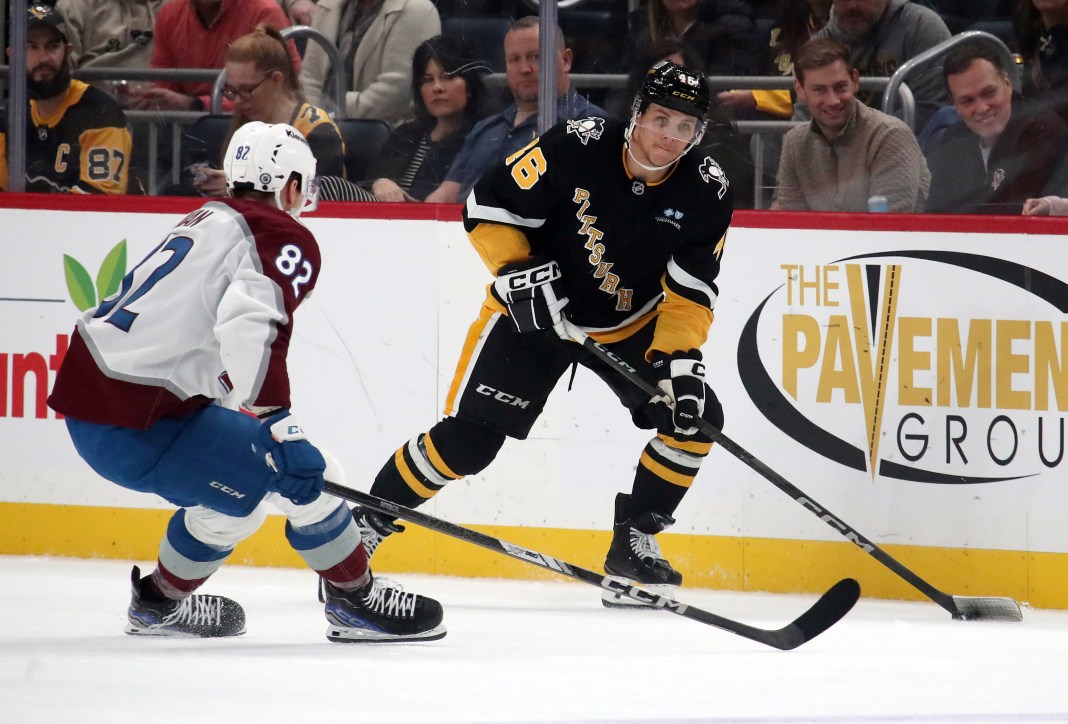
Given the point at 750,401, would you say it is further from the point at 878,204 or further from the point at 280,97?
the point at 280,97

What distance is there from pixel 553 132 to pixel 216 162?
122 centimetres

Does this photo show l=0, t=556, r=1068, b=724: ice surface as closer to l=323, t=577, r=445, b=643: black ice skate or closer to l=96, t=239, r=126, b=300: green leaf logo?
l=323, t=577, r=445, b=643: black ice skate

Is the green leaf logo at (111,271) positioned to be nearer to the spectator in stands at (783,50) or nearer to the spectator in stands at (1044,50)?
the spectator in stands at (783,50)

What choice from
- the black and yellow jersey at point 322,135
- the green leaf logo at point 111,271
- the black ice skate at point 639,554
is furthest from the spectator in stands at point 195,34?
the black ice skate at point 639,554

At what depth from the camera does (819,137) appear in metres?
3.86

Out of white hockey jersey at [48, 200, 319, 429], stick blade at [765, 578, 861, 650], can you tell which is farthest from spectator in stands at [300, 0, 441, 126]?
stick blade at [765, 578, 861, 650]

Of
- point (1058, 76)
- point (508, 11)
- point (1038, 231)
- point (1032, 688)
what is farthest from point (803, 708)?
point (508, 11)

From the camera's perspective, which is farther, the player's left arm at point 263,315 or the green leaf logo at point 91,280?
the green leaf logo at point 91,280

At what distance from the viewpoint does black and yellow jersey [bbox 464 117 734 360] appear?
3.42 m

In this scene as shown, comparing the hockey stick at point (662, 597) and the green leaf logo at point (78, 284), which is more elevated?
the green leaf logo at point (78, 284)

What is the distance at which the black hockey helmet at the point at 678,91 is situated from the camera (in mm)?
3264

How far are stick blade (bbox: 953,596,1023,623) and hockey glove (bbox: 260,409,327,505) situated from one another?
5.61ft

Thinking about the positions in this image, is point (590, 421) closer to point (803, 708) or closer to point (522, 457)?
point (522, 457)

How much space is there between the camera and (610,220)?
136 inches
